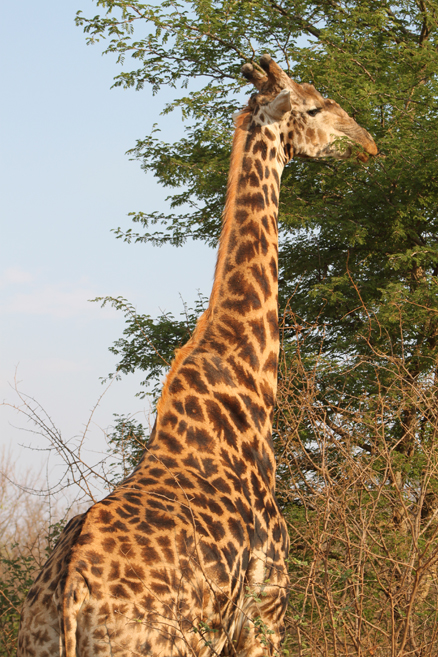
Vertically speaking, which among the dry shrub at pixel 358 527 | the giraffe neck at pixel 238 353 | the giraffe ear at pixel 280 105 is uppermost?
the giraffe ear at pixel 280 105

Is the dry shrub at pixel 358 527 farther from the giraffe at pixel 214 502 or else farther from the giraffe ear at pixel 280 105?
the giraffe ear at pixel 280 105

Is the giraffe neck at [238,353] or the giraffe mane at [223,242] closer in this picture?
the giraffe neck at [238,353]

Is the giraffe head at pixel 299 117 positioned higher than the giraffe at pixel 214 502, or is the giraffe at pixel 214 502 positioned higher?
the giraffe head at pixel 299 117

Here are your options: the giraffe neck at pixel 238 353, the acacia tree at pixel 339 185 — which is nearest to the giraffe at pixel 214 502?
the giraffe neck at pixel 238 353

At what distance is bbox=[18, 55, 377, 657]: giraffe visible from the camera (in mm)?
2857

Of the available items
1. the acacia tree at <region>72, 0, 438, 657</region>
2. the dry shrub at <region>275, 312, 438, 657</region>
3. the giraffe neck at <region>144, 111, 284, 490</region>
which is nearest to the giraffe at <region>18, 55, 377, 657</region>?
the giraffe neck at <region>144, 111, 284, 490</region>

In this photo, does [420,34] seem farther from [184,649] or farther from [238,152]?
[184,649]

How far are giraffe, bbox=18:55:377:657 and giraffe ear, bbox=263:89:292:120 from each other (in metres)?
0.01

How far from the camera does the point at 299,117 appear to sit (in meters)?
5.89

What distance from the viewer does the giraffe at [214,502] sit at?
2857 millimetres

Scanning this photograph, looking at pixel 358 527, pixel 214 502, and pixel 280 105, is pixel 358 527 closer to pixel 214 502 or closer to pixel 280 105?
pixel 214 502

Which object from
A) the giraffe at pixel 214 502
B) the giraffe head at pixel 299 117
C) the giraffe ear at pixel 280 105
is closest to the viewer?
the giraffe at pixel 214 502

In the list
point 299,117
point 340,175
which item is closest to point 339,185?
point 340,175

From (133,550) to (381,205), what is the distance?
408 inches
